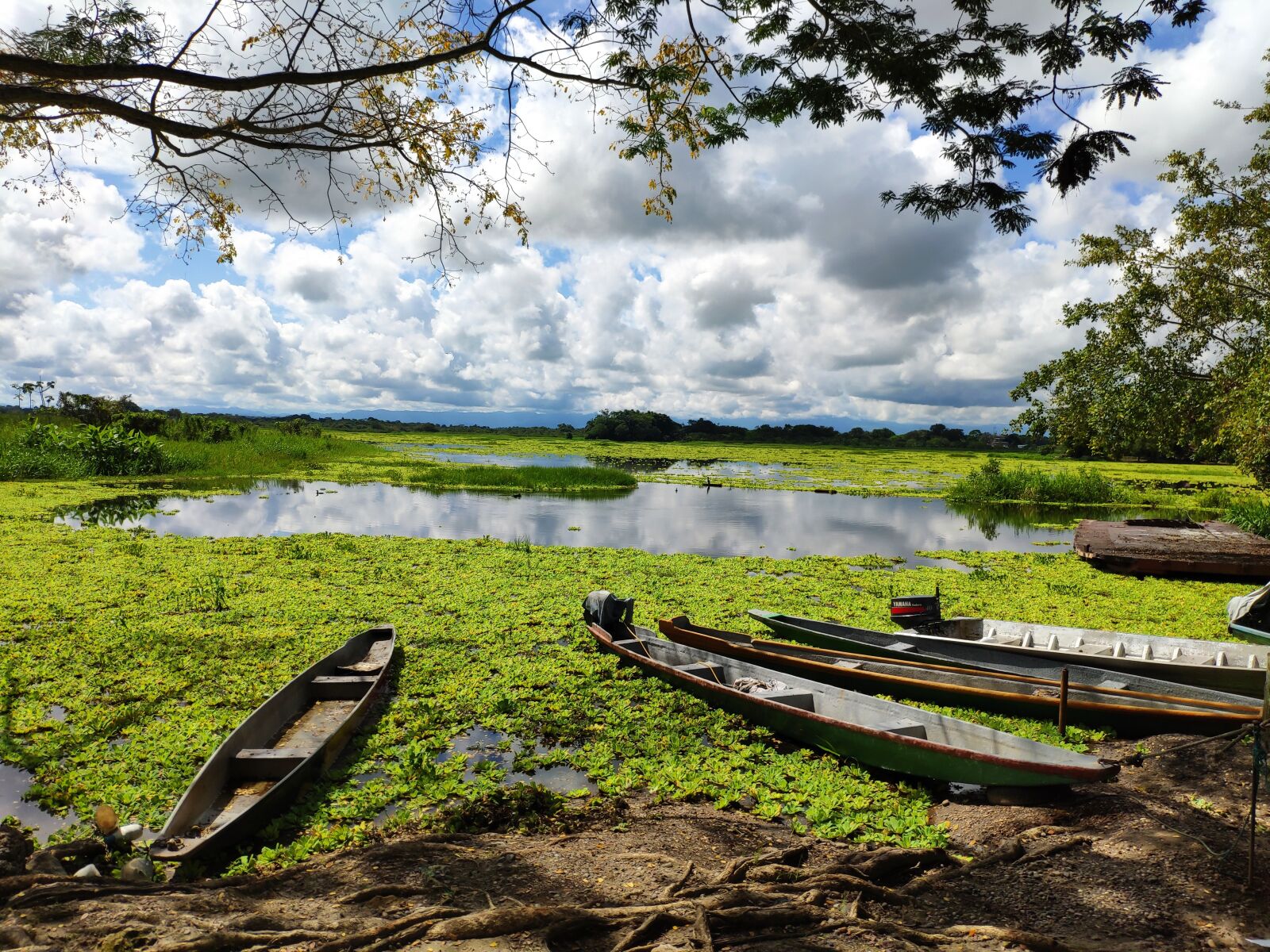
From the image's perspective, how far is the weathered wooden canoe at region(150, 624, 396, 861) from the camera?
4.00 meters

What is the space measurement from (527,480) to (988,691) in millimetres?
24333

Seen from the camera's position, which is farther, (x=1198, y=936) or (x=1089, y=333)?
(x=1089, y=333)

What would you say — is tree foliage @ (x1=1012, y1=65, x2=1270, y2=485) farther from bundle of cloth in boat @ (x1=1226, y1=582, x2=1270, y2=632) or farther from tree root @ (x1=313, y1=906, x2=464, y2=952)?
tree root @ (x1=313, y1=906, x2=464, y2=952)

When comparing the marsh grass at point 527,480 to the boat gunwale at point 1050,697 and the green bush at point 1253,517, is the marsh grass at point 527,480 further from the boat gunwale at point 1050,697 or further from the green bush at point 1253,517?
the boat gunwale at point 1050,697

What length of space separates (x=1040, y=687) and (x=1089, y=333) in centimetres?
1433

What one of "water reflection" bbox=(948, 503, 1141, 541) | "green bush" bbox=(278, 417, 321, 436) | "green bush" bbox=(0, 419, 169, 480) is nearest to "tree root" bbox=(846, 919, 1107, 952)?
"water reflection" bbox=(948, 503, 1141, 541)

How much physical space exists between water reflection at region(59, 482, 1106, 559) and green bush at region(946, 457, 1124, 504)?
2.40 metres

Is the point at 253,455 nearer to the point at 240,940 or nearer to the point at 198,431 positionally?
the point at 198,431

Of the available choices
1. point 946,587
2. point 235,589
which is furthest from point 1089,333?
point 235,589

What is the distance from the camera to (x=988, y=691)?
608cm

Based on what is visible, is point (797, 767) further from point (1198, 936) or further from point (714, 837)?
point (1198, 936)

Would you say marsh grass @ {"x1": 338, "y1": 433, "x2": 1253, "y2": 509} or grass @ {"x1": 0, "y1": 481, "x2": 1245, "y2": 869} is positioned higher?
marsh grass @ {"x1": 338, "y1": 433, "x2": 1253, "y2": 509}

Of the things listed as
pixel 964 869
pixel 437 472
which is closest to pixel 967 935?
pixel 964 869

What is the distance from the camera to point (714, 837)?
4.29m
